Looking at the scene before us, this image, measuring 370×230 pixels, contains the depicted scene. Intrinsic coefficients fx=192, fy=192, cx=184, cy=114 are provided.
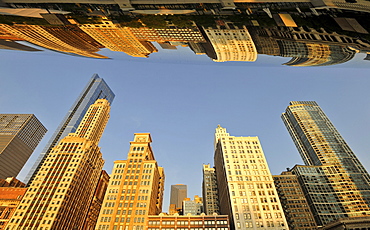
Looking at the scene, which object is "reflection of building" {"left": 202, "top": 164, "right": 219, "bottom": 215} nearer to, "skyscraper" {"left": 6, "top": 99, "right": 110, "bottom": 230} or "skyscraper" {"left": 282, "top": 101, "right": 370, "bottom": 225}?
"skyscraper" {"left": 282, "top": 101, "right": 370, "bottom": 225}

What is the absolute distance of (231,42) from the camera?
4035 mm

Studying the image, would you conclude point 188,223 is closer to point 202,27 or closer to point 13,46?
point 13,46

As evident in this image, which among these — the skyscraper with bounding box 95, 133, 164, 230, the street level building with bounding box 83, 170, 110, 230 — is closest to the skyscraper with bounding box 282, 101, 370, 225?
the skyscraper with bounding box 95, 133, 164, 230

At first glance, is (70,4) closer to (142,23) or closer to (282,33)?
(142,23)

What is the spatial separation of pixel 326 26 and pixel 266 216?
2400 inches

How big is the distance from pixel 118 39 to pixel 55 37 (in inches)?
55.7

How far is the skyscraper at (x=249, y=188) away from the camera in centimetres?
5194

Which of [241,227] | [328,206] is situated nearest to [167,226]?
[241,227]

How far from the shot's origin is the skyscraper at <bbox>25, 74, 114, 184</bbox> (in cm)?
12756

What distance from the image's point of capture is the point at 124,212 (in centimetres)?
5725

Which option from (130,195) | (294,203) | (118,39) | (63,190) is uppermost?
(294,203)

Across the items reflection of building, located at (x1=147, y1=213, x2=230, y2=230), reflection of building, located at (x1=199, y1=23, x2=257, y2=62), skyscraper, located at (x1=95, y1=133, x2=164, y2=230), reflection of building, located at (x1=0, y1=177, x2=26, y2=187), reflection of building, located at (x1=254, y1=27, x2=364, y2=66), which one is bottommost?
reflection of building, located at (x1=254, y1=27, x2=364, y2=66)

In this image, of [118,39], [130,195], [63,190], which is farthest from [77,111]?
[118,39]

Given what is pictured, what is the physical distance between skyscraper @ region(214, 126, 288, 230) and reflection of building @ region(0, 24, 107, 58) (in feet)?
192
